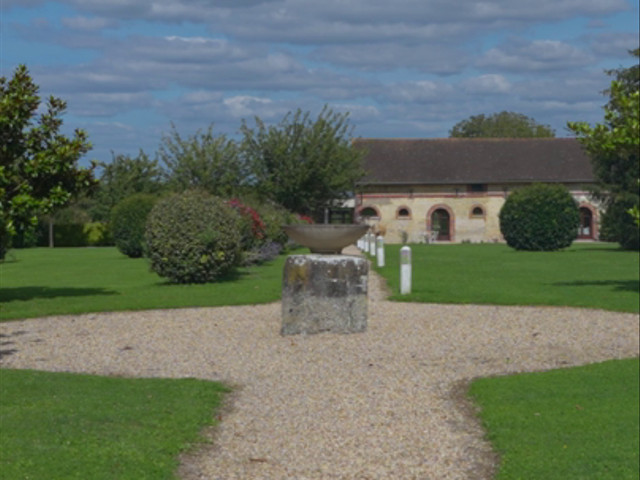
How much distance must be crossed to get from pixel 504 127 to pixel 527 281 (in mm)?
73781

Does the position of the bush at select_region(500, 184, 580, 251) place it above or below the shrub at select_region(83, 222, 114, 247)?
above

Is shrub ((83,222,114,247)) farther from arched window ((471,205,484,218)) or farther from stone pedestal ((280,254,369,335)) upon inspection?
stone pedestal ((280,254,369,335))

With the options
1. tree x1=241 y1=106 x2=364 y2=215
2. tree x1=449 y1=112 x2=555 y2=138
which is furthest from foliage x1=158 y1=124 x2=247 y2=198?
tree x1=449 y1=112 x2=555 y2=138

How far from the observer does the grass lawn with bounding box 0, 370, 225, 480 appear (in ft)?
23.1

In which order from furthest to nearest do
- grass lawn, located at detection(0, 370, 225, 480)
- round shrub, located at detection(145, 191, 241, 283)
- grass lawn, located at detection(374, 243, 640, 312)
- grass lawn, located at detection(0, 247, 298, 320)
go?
round shrub, located at detection(145, 191, 241, 283), grass lawn, located at detection(374, 243, 640, 312), grass lawn, located at detection(0, 247, 298, 320), grass lawn, located at detection(0, 370, 225, 480)

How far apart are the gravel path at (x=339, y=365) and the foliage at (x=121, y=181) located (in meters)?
39.8

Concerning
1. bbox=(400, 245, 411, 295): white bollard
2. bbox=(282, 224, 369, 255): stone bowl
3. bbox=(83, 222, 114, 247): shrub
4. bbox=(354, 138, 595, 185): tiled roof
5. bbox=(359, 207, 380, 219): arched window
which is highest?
bbox=(354, 138, 595, 185): tiled roof

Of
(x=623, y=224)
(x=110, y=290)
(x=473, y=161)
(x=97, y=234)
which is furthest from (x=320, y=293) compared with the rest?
(x=473, y=161)

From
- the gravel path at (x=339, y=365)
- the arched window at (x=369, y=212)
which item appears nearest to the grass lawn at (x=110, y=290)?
the gravel path at (x=339, y=365)

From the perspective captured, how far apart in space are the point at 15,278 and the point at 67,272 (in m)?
2.89

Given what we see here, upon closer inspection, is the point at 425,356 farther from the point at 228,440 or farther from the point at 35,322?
the point at 35,322

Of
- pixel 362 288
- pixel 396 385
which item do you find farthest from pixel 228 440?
pixel 362 288

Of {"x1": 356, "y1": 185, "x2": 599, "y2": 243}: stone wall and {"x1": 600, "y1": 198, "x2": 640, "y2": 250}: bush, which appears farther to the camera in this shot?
{"x1": 356, "y1": 185, "x2": 599, "y2": 243}: stone wall

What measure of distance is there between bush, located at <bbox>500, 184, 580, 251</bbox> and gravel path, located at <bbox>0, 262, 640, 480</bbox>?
2415 centimetres
